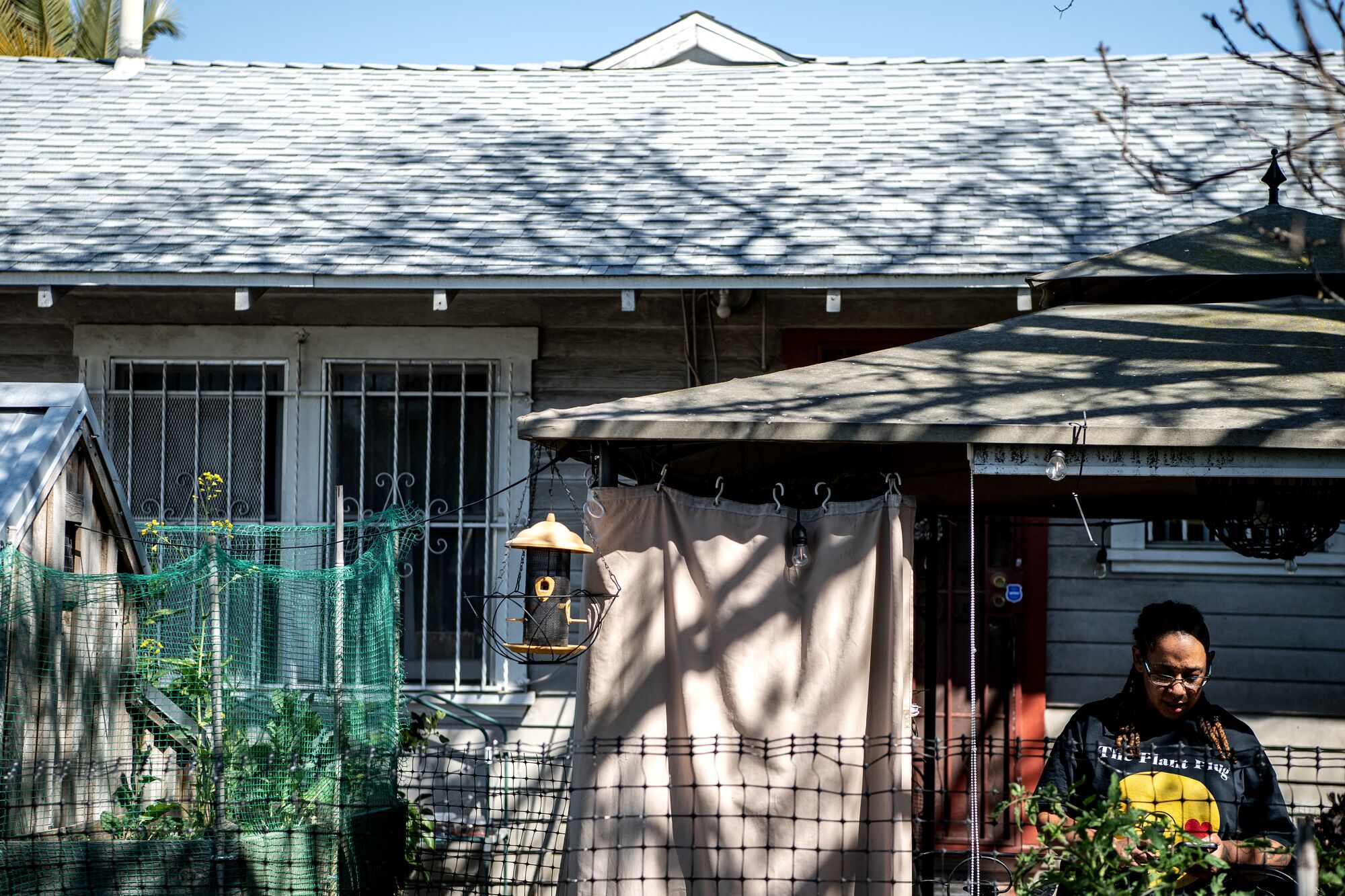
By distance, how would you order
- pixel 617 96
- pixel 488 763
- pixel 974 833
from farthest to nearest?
pixel 617 96, pixel 488 763, pixel 974 833

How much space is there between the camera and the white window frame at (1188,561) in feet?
22.2

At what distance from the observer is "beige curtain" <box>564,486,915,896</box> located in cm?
409

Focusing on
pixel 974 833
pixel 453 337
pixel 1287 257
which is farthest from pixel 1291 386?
pixel 453 337

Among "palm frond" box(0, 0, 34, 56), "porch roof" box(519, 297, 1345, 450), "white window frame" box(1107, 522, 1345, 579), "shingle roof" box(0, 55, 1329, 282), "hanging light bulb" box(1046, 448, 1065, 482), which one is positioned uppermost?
"palm frond" box(0, 0, 34, 56)

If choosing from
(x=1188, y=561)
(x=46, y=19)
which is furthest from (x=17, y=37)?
(x=1188, y=561)

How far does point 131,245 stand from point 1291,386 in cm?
540

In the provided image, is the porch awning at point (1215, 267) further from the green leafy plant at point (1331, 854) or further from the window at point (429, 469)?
the window at point (429, 469)

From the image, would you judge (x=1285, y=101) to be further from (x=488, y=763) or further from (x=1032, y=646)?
(x=488, y=763)

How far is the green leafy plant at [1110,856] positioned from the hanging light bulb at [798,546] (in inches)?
37.2

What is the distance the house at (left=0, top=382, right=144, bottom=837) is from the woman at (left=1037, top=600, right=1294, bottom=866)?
3.46m

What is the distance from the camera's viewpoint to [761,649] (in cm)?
421

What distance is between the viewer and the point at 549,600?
4348 millimetres

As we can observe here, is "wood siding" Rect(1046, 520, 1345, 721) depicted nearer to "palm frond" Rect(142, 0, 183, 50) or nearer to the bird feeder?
the bird feeder

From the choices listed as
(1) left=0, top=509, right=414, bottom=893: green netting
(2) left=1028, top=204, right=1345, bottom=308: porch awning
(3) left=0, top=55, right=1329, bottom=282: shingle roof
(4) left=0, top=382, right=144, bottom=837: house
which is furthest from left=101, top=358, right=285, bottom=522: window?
(2) left=1028, top=204, right=1345, bottom=308: porch awning
